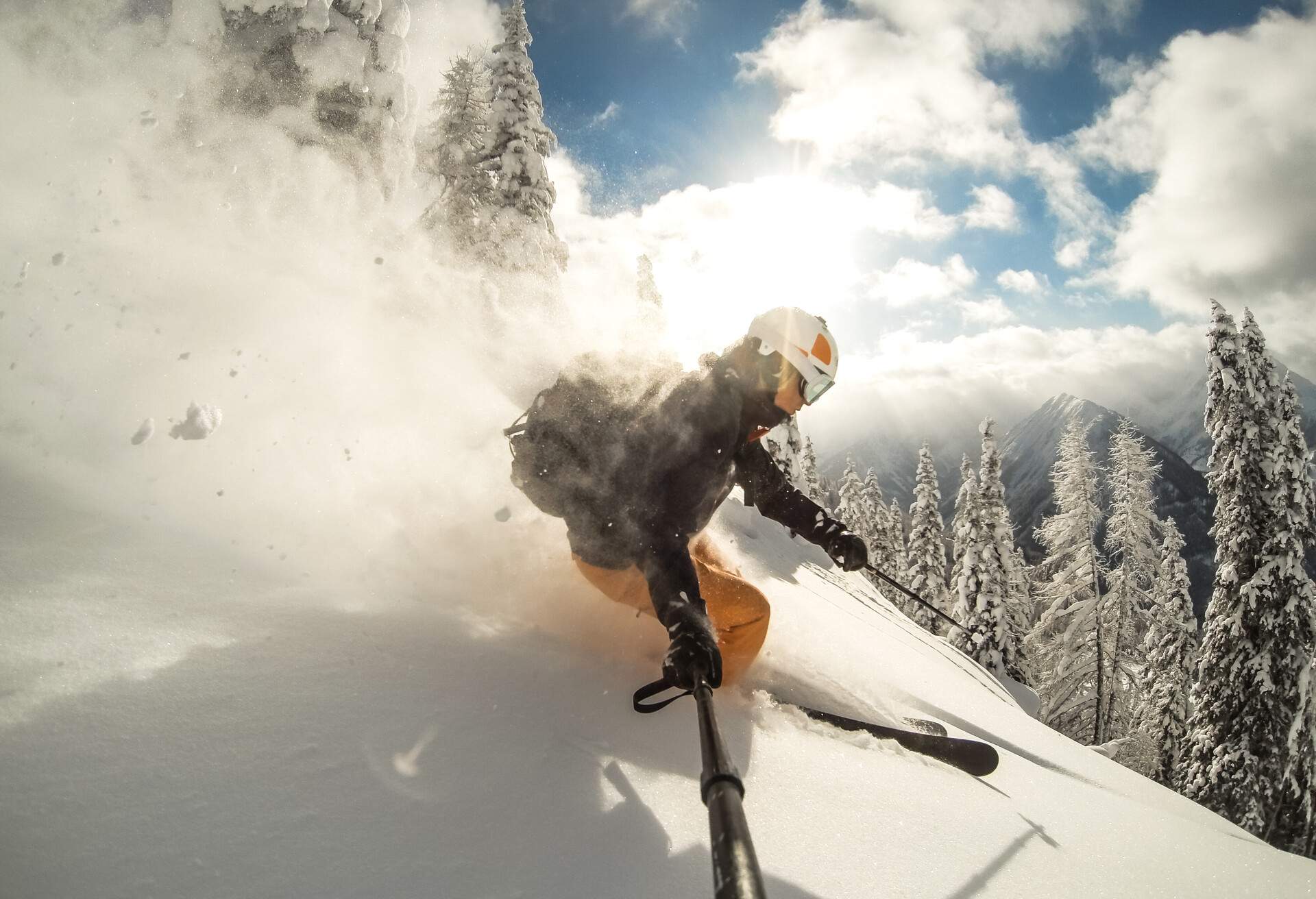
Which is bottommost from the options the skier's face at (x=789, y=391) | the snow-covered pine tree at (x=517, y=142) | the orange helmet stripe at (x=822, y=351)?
the skier's face at (x=789, y=391)

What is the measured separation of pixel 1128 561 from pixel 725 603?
2775 cm

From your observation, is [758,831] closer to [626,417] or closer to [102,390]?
[626,417]

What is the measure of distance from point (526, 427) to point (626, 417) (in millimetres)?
945

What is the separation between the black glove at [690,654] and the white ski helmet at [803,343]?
1.99 metres

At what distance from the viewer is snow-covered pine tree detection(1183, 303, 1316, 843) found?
1552 centimetres

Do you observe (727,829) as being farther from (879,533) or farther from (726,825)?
(879,533)

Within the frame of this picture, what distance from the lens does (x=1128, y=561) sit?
24328 millimetres

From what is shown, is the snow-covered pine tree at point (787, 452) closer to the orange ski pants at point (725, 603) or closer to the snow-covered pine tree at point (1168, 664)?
the snow-covered pine tree at point (1168, 664)

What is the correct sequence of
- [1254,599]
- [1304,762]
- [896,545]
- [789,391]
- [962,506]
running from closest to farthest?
[789,391], [1304,762], [1254,599], [962,506], [896,545]

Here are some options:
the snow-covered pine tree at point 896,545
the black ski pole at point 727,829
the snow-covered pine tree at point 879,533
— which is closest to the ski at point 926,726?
the black ski pole at point 727,829

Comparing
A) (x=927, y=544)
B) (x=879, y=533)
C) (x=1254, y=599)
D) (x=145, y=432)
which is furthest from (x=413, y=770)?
(x=879, y=533)

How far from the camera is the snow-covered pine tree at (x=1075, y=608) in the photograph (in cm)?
2462

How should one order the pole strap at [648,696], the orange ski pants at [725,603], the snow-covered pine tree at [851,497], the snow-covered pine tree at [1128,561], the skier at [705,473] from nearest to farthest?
the pole strap at [648,696], the skier at [705,473], the orange ski pants at [725,603], the snow-covered pine tree at [1128,561], the snow-covered pine tree at [851,497]

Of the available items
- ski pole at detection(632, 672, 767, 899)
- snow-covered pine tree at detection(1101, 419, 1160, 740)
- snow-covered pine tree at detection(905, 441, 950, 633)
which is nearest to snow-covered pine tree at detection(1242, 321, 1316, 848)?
snow-covered pine tree at detection(1101, 419, 1160, 740)
